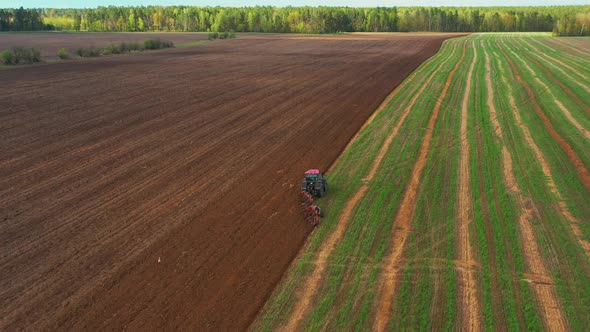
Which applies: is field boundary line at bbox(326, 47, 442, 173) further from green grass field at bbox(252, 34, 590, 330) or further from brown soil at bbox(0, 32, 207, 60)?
brown soil at bbox(0, 32, 207, 60)

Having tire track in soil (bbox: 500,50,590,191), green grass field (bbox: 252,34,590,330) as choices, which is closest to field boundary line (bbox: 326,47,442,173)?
green grass field (bbox: 252,34,590,330)

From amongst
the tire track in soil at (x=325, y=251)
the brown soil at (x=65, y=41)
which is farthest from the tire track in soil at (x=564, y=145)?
the brown soil at (x=65, y=41)

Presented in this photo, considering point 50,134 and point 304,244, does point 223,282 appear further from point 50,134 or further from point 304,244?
point 50,134

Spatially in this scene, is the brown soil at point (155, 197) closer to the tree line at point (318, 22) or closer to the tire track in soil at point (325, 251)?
the tire track in soil at point (325, 251)

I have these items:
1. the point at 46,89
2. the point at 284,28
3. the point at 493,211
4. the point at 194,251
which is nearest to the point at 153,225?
the point at 194,251

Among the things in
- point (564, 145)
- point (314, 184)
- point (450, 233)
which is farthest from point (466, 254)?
point (564, 145)
